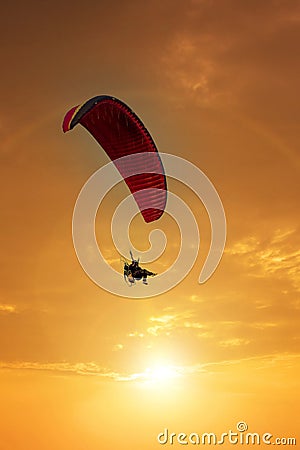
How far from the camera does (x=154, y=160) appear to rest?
153ft

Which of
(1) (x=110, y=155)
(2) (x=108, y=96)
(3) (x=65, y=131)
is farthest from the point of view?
(1) (x=110, y=155)

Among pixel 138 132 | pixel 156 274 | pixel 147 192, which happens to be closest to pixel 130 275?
pixel 156 274

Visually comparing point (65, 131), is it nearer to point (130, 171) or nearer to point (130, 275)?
point (130, 171)

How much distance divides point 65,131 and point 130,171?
9798mm

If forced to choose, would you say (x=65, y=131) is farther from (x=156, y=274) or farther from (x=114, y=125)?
(x=156, y=274)

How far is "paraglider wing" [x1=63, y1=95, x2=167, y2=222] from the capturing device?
44.6 meters

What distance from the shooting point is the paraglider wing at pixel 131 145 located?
146 ft

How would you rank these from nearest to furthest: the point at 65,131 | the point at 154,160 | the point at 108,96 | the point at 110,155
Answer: the point at 65,131 → the point at 108,96 → the point at 154,160 → the point at 110,155

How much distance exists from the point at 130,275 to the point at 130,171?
654 centimetres

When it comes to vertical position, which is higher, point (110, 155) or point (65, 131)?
point (110, 155)

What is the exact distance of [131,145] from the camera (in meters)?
47.6

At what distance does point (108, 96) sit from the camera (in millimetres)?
43688

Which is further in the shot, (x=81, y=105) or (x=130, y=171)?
(x=130, y=171)

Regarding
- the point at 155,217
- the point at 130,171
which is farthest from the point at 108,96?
the point at 155,217
